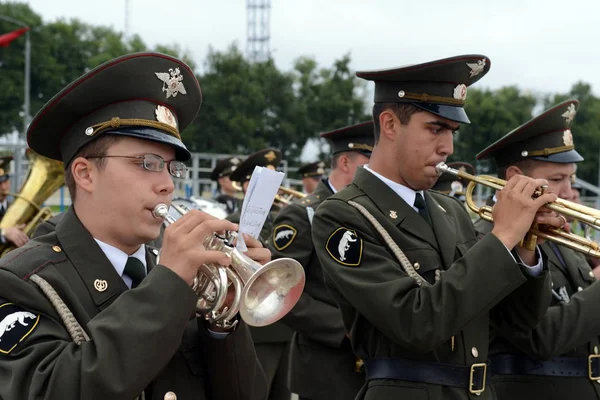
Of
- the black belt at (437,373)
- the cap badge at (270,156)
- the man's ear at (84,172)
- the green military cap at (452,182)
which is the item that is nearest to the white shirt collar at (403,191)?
the black belt at (437,373)

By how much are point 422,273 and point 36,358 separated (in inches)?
71.7

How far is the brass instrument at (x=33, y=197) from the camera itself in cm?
941

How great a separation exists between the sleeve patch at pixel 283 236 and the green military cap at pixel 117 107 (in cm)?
290

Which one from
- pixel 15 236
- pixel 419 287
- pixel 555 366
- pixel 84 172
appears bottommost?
pixel 15 236

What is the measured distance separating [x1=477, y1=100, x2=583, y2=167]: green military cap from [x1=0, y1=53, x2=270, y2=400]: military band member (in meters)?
2.40

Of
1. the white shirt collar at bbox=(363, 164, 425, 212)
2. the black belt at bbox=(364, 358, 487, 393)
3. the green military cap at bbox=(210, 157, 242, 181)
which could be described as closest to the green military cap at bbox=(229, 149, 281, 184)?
the green military cap at bbox=(210, 157, 242, 181)

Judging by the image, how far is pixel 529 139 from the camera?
15.9 ft

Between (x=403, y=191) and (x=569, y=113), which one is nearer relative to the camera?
(x=403, y=191)

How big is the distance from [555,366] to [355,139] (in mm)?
3127

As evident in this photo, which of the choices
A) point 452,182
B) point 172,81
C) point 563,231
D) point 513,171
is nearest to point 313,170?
point 452,182

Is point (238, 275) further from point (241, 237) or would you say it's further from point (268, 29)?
point (268, 29)

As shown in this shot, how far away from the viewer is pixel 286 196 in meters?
9.45

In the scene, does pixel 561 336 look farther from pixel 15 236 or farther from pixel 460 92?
pixel 15 236

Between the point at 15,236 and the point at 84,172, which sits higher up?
the point at 84,172
